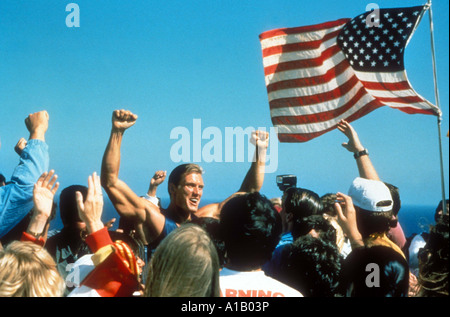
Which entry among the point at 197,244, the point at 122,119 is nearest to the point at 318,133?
the point at 122,119

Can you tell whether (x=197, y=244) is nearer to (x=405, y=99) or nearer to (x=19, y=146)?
(x=19, y=146)

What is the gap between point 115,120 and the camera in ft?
11.6

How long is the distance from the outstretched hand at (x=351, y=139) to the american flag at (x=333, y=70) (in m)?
1.04

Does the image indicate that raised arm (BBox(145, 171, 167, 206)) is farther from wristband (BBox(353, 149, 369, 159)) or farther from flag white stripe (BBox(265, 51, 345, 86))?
wristband (BBox(353, 149, 369, 159))

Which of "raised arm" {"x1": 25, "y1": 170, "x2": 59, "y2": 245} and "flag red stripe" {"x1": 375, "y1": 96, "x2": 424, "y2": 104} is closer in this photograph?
"raised arm" {"x1": 25, "y1": 170, "x2": 59, "y2": 245}

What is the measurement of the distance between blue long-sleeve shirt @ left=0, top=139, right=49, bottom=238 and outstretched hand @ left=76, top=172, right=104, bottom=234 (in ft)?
1.79

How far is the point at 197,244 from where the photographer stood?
2.28m

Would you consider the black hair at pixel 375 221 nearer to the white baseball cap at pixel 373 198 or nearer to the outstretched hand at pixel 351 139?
the white baseball cap at pixel 373 198

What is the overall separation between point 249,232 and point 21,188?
1.69 metres

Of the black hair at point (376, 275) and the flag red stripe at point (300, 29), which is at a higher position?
the flag red stripe at point (300, 29)

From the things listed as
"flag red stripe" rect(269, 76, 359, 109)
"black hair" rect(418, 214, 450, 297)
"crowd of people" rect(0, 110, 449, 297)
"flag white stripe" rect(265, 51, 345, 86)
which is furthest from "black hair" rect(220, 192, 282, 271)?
"flag white stripe" rect(265, 51, 345, 86)

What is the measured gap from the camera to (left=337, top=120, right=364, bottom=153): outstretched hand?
4524 millimetres

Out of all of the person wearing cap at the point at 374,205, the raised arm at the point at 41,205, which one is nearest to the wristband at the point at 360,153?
the person wearing cap at the point at 374,205

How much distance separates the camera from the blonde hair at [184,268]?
224 cm
